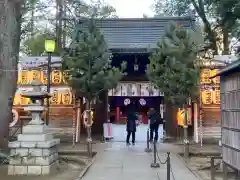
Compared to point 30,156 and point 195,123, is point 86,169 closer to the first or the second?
point 30,156

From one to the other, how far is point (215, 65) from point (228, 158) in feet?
28.3

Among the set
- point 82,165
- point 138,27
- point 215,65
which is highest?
point 138,27

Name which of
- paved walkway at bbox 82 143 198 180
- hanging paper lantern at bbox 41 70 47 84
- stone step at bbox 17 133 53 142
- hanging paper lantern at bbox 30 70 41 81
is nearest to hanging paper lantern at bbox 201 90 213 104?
paved walkway at bbox 82 143 198 180

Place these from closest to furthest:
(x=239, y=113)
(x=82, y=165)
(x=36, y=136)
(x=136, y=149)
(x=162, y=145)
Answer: (x=239, y=113)
(x=36, y=136)
(x=82, y=165)
(x=136, y=149)
(x=162, y=145)

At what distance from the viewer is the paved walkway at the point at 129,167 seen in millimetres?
10555

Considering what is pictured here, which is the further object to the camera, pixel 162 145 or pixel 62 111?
pixel 62 111

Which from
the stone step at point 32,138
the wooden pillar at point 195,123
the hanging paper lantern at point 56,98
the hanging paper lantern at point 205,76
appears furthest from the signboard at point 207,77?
the stone step at point 32,138

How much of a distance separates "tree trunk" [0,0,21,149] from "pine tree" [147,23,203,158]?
5063mm

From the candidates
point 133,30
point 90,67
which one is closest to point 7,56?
point 90,67

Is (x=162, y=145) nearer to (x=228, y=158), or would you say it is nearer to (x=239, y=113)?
(x=228, y=158)

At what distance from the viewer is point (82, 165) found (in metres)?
13.0

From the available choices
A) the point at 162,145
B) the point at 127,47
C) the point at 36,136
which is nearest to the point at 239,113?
the point at 36,136

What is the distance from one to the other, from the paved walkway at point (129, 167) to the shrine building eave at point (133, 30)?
18.8 feet

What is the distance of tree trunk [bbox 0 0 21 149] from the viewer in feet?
40.4
